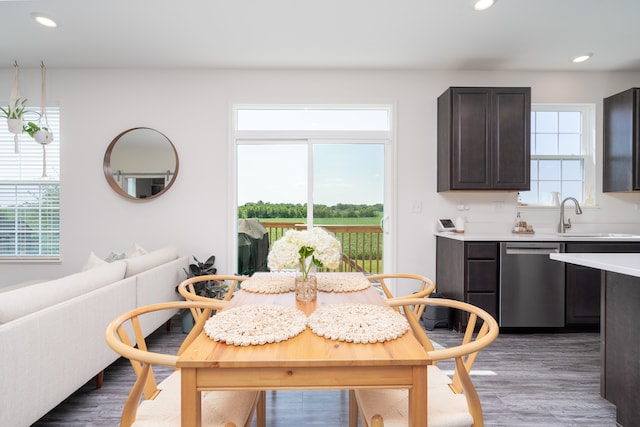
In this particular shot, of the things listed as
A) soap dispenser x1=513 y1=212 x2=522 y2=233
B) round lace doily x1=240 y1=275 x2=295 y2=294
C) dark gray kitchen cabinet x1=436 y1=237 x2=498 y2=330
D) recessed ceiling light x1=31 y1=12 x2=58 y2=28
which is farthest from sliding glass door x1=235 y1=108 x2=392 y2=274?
round lace doily x1=240 y1=275 x2=295 y2=294

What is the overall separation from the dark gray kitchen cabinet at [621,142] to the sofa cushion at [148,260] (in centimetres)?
473

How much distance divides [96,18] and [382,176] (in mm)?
2993

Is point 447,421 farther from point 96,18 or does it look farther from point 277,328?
point 96,18

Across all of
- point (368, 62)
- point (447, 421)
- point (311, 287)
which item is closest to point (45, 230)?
point (311, 287)

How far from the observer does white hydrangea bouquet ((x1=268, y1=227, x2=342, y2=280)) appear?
1.43m

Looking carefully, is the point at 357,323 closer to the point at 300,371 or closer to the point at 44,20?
the point at 300,371

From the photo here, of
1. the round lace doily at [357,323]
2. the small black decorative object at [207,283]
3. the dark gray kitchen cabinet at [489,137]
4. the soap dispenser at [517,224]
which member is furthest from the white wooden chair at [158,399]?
the soap dispenser at [517,224]

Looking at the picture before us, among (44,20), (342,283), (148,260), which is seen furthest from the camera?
(148,260)

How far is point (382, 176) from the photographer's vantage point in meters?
3.68

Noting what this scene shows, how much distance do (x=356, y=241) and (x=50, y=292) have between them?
2828 millimetres

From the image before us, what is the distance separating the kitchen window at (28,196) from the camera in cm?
362

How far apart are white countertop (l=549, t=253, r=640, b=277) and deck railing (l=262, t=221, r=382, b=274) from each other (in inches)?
83.2

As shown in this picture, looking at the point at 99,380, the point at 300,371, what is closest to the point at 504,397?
the point at 300,371

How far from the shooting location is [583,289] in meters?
3.03
